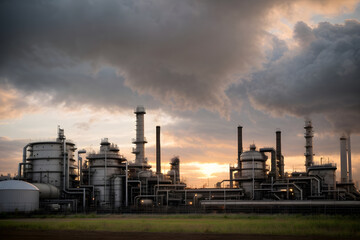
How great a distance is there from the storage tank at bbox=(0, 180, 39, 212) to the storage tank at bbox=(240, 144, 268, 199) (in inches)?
1239

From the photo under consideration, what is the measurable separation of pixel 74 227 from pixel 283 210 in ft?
92.2

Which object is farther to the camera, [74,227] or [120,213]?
[120,213]

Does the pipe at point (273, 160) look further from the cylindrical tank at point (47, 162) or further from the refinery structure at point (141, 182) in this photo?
the cylindrical tank at point (47, 162)

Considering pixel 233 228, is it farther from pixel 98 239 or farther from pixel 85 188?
pixel 85 188

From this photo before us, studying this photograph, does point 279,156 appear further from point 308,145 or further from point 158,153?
point 158,153

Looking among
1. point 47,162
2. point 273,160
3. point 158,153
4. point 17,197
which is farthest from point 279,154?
point 17,197

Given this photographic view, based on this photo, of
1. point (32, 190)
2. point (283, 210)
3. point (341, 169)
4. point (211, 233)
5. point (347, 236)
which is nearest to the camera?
point (347, 236)

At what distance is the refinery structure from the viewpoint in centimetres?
6228

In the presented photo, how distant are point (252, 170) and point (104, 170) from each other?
2364 cm

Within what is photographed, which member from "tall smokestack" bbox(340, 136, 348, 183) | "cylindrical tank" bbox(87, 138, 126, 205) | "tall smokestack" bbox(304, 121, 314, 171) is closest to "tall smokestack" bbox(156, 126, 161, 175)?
"cylindrical tank" bbox(87, 138, 126, 205)

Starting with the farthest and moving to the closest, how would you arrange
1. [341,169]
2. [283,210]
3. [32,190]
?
[341,169] → [32,190] → [283,210]

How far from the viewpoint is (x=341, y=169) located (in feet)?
243

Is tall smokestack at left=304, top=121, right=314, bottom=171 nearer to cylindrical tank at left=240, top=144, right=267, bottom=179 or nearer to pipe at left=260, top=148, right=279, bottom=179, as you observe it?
pipe at left=260, top=148, right=279, bottom=179

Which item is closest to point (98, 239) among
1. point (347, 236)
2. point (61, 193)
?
point (347, 236)
